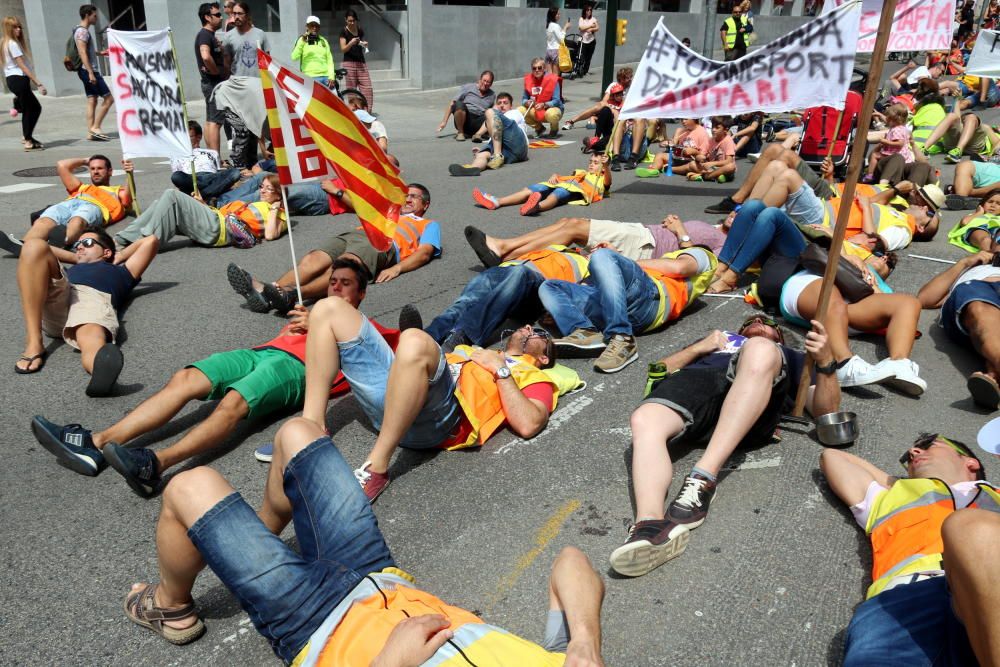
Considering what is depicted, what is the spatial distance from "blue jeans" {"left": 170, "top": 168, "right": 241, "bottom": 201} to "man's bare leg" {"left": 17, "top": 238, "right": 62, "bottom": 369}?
151 inches

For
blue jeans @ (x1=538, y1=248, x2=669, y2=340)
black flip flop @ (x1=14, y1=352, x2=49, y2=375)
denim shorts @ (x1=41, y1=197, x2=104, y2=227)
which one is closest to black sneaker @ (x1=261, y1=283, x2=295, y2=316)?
black flip flop @ (x1=14, y1=352, x2=49, y2=375)

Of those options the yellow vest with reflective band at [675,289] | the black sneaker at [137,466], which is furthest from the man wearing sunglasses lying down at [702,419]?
the black sneaker at [137,466]

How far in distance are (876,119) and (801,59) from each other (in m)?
5.78

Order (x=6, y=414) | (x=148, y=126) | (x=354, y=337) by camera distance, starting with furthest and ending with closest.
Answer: (x=148, y=126) < (x=6, y=414) < (x=354, y=337)

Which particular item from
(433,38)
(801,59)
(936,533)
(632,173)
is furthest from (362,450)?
(433,38)

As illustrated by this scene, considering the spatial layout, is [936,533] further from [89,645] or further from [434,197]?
[434,197]

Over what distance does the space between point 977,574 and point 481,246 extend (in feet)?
16.0

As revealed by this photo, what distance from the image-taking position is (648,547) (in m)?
3.09

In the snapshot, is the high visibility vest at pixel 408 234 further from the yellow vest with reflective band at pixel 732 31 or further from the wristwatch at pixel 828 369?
the yellow vest with reflective band at pixel 732 31

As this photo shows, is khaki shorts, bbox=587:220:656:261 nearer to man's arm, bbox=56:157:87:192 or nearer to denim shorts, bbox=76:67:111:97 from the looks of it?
man's arm, bbox=56:157:87:192

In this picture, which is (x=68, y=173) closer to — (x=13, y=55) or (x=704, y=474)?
(x=13, y=55)

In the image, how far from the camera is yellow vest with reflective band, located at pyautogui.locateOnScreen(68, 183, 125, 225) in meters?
7.70

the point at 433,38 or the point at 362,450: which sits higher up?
the point at 433,38

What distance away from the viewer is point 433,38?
20922mm
